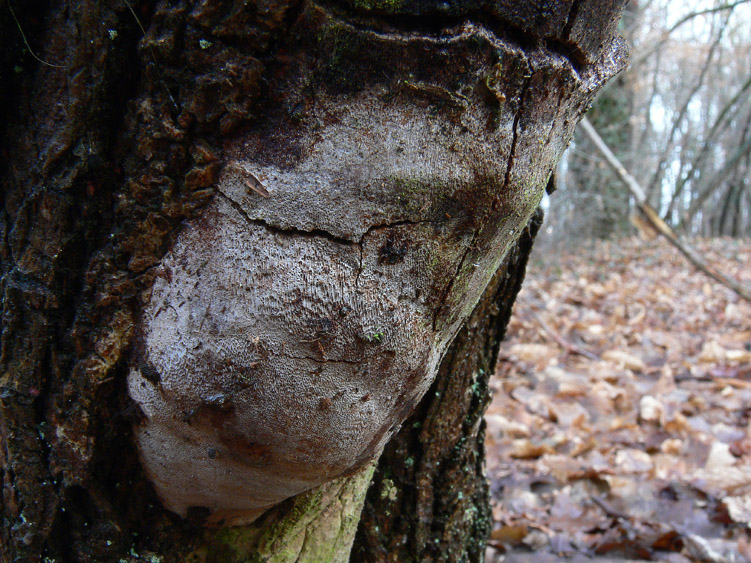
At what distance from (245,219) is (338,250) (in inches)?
5.3

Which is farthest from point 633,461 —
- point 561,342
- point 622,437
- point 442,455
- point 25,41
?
point 25,41

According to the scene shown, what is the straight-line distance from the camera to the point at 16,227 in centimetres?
77

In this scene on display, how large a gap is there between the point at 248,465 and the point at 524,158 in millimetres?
613

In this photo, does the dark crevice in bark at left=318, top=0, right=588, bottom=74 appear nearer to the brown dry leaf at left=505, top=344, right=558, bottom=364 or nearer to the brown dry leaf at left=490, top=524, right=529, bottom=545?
the brown dry leaf at left=490, top=524, right=529, bottom=545

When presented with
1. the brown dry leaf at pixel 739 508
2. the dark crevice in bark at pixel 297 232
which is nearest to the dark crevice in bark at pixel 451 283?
the dark crevice in bark at pixel 297 232

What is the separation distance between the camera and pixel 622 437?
256 cm

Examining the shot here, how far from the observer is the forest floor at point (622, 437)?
186 centimetres

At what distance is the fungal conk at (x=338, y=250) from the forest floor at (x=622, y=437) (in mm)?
1418

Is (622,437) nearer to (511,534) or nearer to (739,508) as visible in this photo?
(739,508)

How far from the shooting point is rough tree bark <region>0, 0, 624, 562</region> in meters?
0.66

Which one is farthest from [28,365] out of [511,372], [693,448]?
[511,372]

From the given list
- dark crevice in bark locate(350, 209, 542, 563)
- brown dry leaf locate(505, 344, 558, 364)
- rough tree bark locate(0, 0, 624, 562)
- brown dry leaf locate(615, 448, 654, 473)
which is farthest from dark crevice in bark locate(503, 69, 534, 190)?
brown dry leaf locate(505, 344, 558, 364)

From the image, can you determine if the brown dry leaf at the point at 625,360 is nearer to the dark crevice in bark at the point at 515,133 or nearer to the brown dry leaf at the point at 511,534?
the brown dry leaf at the point at 511,534

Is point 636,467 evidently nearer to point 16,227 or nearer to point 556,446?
point 556,446
